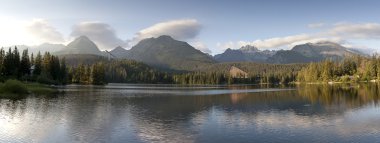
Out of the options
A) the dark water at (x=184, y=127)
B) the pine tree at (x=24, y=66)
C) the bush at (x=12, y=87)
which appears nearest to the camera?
the dark water at (x=184, y=127)

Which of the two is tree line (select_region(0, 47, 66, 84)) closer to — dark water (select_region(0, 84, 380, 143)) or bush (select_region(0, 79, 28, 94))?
bush (select_region(0, 79, 28, 94))

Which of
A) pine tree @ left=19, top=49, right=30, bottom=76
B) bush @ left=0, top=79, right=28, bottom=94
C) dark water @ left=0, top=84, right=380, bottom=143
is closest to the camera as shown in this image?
dark water @ left=0, top=84, right=380, bottom=143

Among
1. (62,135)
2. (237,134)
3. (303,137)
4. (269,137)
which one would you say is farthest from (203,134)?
(62,135)

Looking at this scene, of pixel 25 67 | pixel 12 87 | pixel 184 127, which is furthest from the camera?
pixel 25 67

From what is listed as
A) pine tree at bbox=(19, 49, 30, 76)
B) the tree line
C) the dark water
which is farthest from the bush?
pine tree at bbox=(19, 49, 30, 76)

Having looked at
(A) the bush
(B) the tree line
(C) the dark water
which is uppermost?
(B) the tree line

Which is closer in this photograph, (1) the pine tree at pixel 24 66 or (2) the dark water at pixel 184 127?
(2) the dark water at pixel 184 127

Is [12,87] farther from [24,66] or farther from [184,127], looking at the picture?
[184,127]

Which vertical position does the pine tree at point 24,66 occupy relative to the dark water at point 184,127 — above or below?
above

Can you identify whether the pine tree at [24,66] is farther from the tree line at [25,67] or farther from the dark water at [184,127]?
the dark water at [184,127]

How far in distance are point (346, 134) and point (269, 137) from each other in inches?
392

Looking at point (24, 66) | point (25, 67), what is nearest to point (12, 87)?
point (24, 66)

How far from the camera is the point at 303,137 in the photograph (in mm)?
40281

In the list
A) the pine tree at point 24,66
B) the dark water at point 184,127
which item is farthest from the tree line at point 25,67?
the dark water at point 184,127
